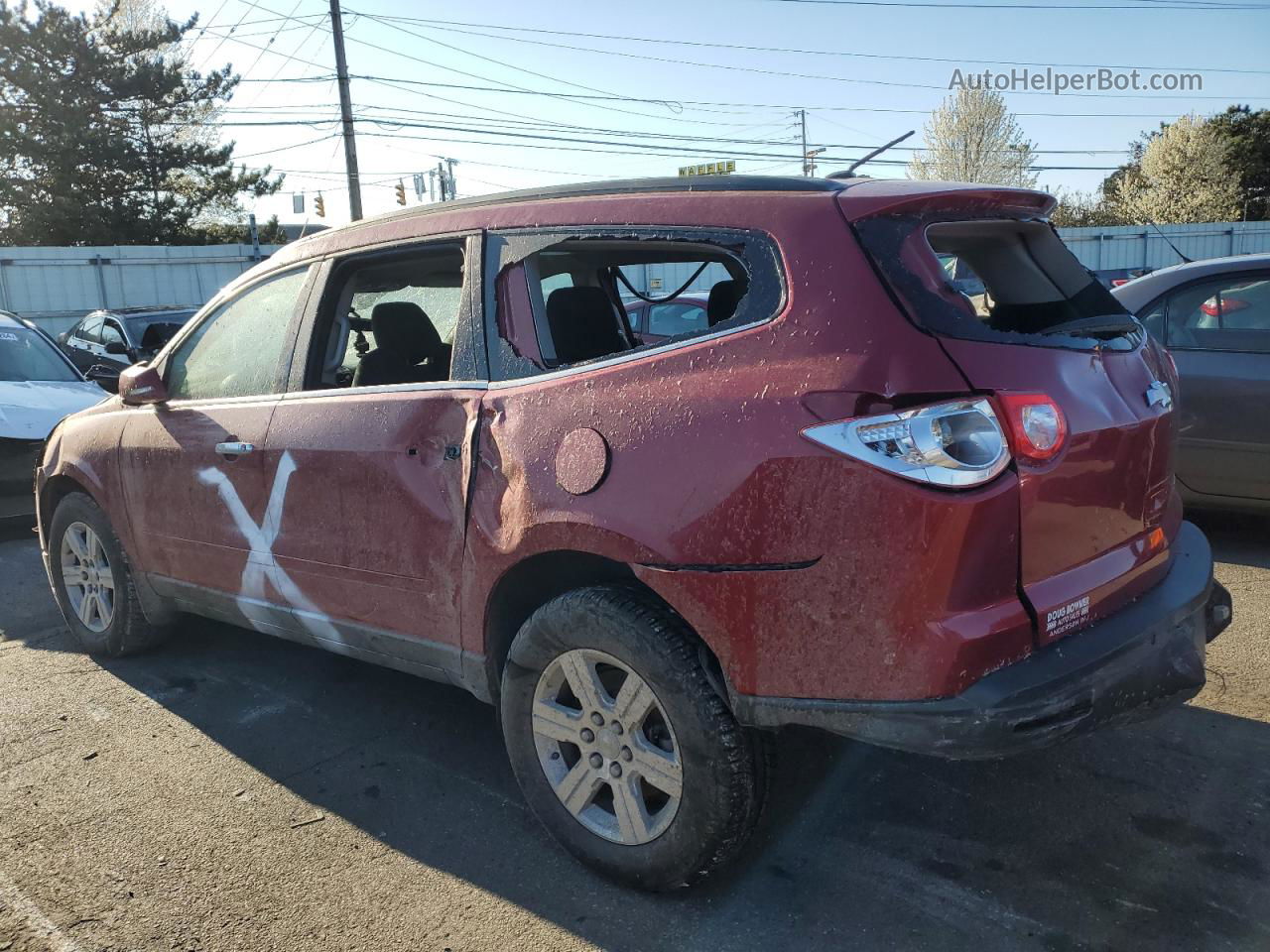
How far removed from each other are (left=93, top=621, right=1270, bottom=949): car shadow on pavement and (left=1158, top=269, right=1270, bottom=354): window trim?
2.68 metres

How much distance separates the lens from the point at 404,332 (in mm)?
3762

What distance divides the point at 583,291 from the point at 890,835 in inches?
75.9

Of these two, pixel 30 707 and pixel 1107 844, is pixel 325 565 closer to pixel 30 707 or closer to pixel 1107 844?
pixel 30 707

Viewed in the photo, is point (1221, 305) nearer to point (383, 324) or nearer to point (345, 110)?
point (383, 324)

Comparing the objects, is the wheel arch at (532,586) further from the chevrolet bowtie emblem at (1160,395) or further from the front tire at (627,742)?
the chevrolet bowtie emblem at (1160,395)

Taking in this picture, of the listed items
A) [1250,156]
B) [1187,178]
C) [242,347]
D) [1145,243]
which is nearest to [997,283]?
[242,347]

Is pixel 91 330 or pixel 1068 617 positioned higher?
pixel 91 330

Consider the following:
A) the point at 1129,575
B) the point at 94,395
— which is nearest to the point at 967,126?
the point at 94,395

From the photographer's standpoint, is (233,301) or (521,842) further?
(233,301)

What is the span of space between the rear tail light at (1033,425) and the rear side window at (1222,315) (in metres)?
3.87

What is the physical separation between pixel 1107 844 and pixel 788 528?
142 cm

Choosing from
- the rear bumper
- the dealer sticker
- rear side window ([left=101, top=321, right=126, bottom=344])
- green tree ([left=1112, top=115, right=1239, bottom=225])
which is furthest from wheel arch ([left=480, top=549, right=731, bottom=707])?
green tree ([left=1112, top=115, right=1239, bottom=225])

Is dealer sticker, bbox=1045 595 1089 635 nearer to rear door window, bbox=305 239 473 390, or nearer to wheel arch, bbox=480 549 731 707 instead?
wheel arch, bbox=480 549 731 707

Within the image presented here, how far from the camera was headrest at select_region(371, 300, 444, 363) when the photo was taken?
373 centimetres
